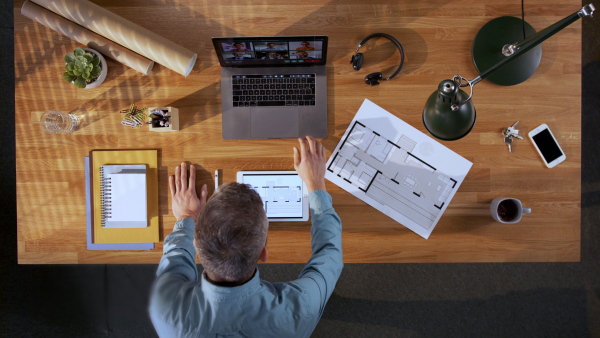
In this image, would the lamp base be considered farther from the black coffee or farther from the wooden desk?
the black coffee

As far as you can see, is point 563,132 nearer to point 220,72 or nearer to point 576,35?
point 576,35

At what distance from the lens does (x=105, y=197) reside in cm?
139

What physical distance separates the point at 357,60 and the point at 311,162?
416 mm

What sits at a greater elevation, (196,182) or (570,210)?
(196,182)

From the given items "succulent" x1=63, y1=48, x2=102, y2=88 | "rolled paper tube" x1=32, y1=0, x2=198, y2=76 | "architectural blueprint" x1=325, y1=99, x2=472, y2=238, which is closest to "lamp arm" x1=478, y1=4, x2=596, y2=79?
"architectural blueprint" x1=325, y1=99, x2=472, y2=238

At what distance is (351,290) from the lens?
214 centimetres

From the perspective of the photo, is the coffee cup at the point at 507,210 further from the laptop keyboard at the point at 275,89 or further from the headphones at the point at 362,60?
the laptop keyboard at the point at 275,89

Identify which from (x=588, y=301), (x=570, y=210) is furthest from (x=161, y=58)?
(x=588, y=301)

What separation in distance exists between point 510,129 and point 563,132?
0.74 ft

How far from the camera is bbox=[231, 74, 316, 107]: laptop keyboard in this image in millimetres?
Result: 1367

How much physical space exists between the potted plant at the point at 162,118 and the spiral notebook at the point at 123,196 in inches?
6.8

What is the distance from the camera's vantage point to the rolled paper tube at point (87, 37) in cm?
132

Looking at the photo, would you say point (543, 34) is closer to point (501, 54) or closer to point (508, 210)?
point (501, 54)

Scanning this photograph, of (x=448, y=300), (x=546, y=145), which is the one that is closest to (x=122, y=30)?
(x=546, y=145)
